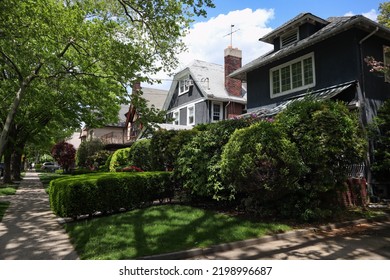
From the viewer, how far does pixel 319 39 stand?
1359cm

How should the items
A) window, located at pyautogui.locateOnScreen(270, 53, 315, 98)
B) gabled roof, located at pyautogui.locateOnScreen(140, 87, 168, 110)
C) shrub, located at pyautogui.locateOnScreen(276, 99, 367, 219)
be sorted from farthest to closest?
gabled roof, located at pyautogui.locateOnScreen(140, 87, 168, 110) → window, located at pyautogui.locateOnScreen(270, 53, 315, 98) → shrub, located at pyautogui.locateOnScreen(276, 99, 367, 219)

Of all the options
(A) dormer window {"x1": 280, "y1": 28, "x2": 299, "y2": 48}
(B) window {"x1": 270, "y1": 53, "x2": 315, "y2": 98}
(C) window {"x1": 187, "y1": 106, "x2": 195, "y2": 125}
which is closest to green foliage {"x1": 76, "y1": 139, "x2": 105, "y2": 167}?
(C) window {"x1": 187, "y1": 106, "x2": 195, "y2": 125}

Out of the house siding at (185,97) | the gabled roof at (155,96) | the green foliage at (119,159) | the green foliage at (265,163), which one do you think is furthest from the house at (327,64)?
the gabled roof at (155,96)

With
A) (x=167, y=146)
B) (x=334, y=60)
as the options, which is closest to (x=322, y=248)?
(x=167, y=146)

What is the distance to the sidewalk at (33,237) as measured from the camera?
18.7 feet

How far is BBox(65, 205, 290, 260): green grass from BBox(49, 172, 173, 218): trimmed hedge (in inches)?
21.0

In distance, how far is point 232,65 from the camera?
81.6 ft

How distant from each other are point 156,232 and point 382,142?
32.5 feet

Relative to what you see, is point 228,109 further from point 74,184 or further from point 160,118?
point 74,184

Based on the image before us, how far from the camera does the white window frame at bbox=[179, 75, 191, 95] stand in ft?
87.2

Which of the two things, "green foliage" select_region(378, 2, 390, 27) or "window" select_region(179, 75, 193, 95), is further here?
"window" select_region(179, 75, 193, 95)

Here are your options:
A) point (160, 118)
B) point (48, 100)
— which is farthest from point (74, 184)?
point (48, 100)

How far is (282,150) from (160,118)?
3911mm

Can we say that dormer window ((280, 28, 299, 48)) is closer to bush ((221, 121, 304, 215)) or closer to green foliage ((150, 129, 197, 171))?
green foliage ((150, 129, 197, 171))
